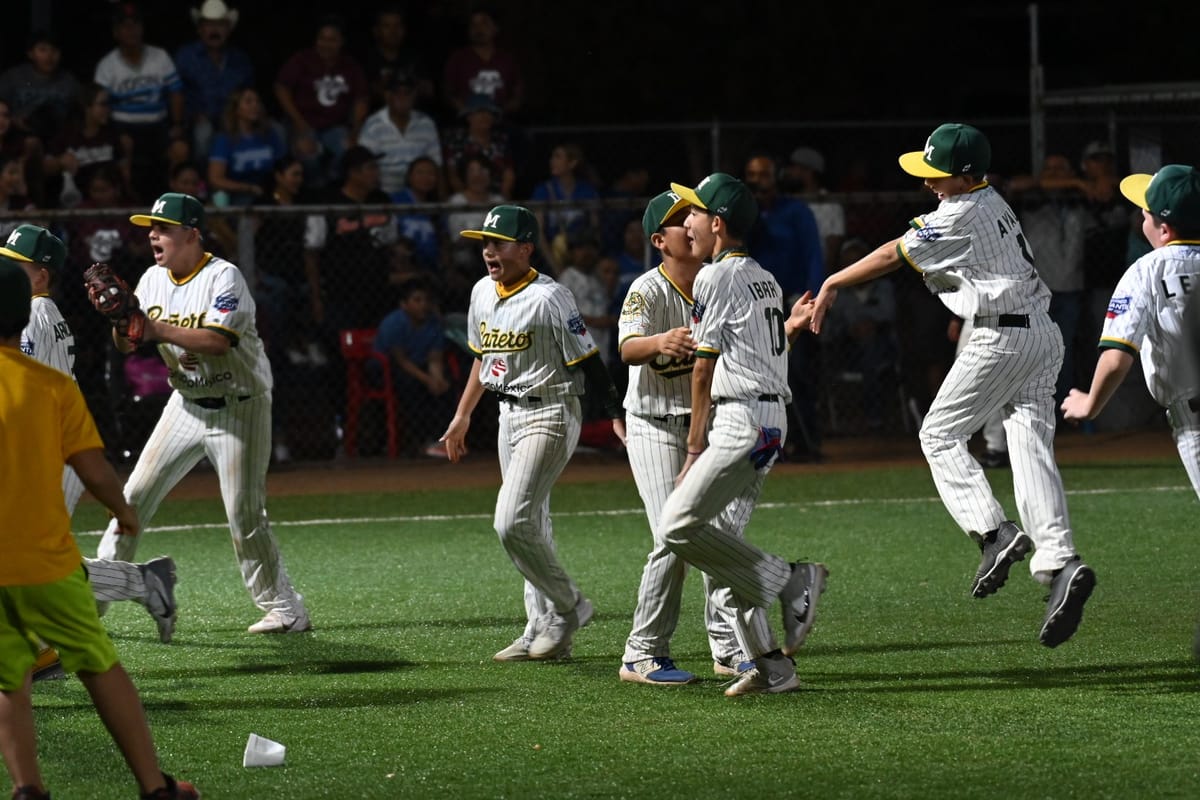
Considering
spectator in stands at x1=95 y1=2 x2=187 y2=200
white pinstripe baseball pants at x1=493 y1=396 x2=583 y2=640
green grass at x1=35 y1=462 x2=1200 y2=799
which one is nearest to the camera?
green grass at x1=35 y1=462 x2=1200 y2=799

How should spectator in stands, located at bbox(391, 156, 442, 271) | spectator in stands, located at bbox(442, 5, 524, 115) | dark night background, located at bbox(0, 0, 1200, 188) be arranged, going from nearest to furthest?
spectator in stands, located at bbox(391, 156, 442, 271), spectator in stands, located at bbox(442, 5, 524, 115), dark night background, located at bbox(0, 0, 1200, 188)

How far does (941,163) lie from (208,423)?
3.62 metres

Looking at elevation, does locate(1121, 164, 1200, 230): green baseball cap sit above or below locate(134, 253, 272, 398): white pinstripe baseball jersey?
above

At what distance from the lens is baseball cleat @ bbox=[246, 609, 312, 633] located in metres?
8.59

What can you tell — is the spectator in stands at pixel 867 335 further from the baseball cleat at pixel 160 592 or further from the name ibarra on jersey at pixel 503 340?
the baseball cleat at pixel 160 592

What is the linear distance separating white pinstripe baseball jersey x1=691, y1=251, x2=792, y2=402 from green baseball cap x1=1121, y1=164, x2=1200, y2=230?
5.30ft

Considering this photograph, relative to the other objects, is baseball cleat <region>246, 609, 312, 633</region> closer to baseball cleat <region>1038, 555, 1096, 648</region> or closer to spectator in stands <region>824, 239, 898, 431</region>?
baseball cleat <region>1038, 555, 1096, 648</region>

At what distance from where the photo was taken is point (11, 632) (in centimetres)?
514

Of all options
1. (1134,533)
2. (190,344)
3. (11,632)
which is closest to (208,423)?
(190,344)

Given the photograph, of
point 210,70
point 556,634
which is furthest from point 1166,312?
point 210,70

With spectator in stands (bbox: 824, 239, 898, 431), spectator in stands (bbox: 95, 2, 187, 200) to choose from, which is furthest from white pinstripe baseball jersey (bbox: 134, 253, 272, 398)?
spectator in stands (bbox: 824, 239, 898, 431)

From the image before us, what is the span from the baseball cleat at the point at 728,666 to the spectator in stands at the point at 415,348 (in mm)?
7614

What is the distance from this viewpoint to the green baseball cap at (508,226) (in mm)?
7730

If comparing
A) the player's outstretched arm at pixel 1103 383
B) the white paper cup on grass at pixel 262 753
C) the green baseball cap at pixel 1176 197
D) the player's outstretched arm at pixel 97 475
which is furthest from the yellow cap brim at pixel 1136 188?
the player's outstretched arm at pixel 97 475
